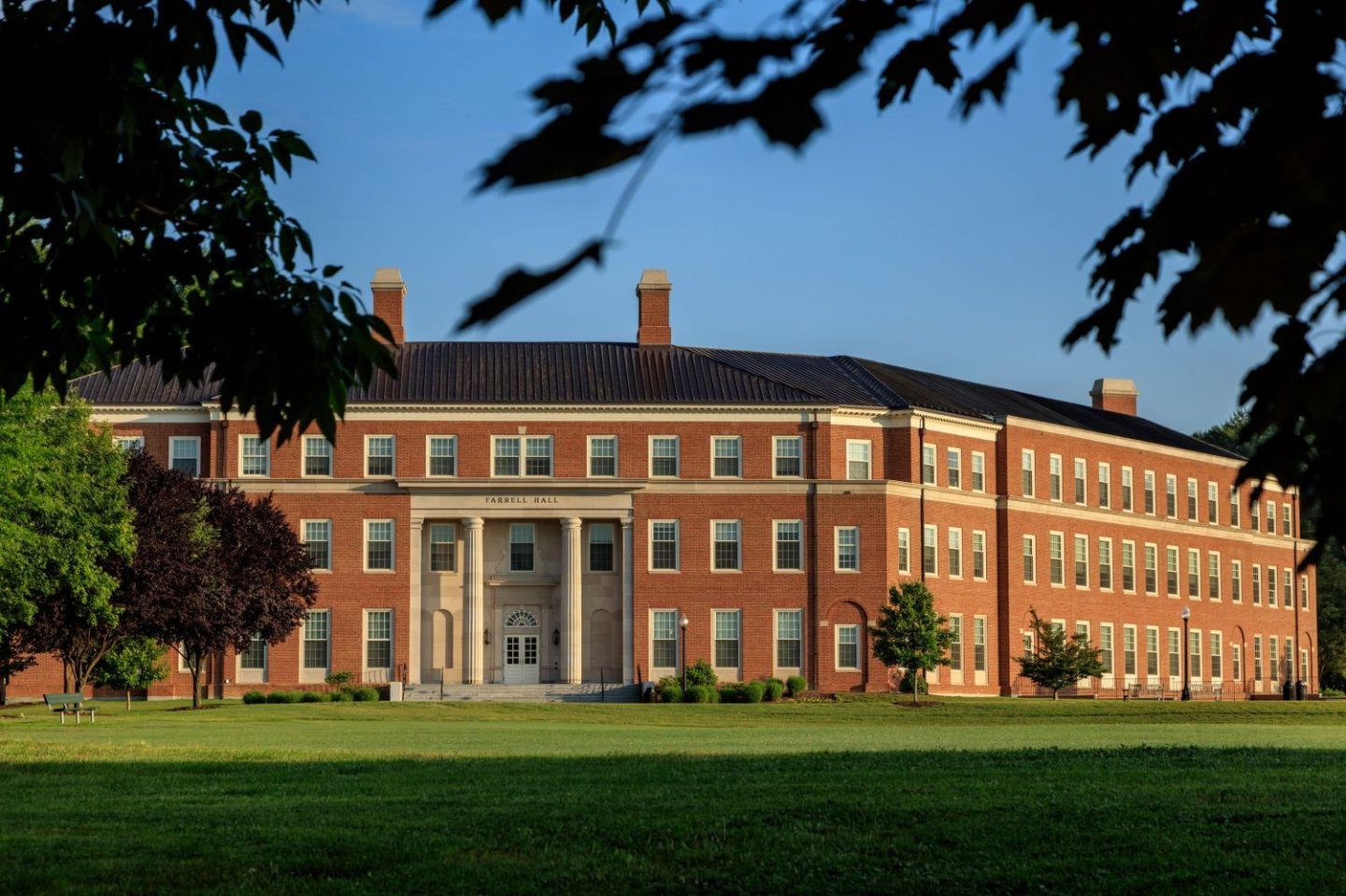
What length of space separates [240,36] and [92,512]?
148 feet

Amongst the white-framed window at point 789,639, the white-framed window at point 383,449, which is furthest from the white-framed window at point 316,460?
the white-framed window at point 789,639

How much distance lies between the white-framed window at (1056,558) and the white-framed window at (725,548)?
15.6m

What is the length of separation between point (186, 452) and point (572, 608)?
16.6 m

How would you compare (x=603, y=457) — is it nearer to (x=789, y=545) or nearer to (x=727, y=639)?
(x=789, y=545)

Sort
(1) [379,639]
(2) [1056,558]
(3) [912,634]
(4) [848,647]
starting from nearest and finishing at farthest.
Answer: (3) [912,634] → (1) [379,639] → (4) [848,647] → (2) [1056,558]

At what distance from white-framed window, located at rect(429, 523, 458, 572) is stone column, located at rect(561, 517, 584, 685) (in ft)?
14.6

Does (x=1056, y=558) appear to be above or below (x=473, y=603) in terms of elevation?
above

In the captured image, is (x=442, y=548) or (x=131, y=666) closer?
(x=131, y=666)

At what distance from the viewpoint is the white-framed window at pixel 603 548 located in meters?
73.0

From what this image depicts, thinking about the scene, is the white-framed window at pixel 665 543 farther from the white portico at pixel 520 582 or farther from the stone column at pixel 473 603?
the stone column at pixel 473 603

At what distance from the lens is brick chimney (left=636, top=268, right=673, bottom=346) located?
76062 millimetres

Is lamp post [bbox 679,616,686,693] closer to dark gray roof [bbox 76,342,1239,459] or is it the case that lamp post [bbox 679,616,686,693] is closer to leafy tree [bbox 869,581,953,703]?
leafy tree [bbox 869,581,953,703]

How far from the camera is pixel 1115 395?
95.4 metres

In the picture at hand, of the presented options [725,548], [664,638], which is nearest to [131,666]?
[664,638]
